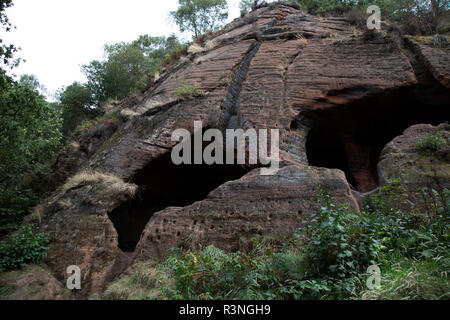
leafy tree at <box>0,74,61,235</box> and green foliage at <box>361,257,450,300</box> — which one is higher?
leafy tree at <box>0,74,61,235</box>

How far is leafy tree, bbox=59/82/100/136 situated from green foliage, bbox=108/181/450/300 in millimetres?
15307

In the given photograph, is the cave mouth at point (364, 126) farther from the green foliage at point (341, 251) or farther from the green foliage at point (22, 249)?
the green foliage at point (22, 249)

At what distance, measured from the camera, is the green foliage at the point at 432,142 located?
619 centimetres

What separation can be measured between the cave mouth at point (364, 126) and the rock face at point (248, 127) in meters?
0.04

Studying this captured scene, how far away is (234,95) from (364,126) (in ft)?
13.3

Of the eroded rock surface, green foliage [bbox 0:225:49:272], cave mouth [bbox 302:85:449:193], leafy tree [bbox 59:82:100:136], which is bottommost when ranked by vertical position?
green foliage [bbox 0:225:49:272]

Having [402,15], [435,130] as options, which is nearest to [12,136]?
[435,130]

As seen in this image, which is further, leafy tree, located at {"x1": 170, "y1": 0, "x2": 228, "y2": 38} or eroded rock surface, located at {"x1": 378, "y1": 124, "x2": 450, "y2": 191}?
leafy tree, located at {"x1": 170, "y1": 0, "x2": 228, "y2": 38}

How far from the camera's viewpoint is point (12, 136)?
8023 millimetres

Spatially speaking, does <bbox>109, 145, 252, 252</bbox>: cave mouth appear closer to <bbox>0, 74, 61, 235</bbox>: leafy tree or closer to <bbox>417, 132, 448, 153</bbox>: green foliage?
<bbox>0, 74, 61, 235</bbox>: leafy tree

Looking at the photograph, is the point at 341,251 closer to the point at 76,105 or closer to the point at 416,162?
the point at 416,162

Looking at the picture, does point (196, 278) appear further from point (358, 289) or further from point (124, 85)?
point (124, 85)

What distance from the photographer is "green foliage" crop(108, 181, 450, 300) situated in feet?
12.6

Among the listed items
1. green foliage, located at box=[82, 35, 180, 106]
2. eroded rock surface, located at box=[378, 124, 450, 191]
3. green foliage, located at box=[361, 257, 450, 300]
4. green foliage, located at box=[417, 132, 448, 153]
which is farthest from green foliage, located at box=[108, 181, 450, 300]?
green foliage, located at box=[82, 35, 180, 106]
